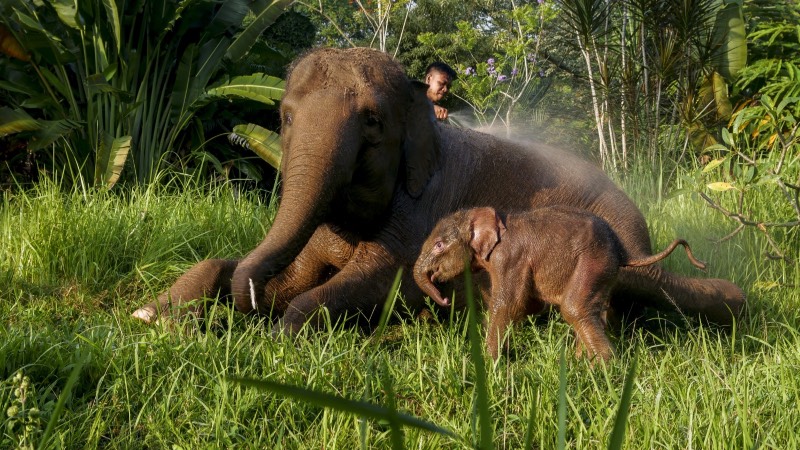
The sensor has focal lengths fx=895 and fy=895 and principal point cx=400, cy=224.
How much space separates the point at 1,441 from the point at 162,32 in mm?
8894

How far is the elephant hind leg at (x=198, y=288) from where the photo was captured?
4871 mm

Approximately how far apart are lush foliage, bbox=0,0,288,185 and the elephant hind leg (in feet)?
16.5

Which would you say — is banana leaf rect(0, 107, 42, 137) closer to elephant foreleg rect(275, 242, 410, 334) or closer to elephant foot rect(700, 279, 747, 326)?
elephant foreleg rect(275, 242, 410, 334)

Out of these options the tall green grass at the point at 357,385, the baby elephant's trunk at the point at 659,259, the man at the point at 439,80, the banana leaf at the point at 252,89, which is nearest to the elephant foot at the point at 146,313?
the tall green grass at the point at 357,385

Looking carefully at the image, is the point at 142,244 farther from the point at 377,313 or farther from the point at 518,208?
the point at 518,208

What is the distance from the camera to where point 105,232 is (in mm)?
6059

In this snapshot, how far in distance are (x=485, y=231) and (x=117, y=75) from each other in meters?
8.33

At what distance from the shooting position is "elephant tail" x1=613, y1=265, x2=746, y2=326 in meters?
4.97

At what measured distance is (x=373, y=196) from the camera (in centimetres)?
486

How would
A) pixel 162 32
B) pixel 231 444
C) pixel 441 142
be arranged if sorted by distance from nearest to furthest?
pixel 231 444, pixel 441 142, pixel 162 32

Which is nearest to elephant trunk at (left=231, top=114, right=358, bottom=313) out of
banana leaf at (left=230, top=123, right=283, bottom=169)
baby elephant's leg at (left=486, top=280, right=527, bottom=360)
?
baby elephant's leg at (left=486, top=280, right=527, bottom=360)

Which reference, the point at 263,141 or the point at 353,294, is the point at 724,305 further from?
the point at 263,141

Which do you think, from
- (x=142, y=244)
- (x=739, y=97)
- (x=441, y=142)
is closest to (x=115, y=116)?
(x=142, y=244)

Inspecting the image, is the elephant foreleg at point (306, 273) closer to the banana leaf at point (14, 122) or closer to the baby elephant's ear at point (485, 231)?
the baby elephant's ear at point (485, 231)
